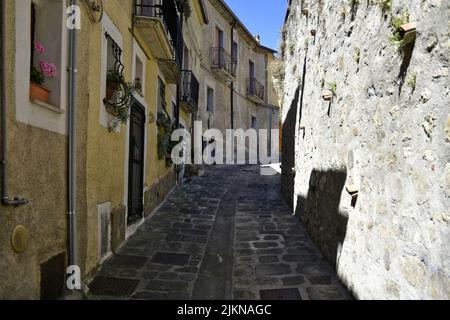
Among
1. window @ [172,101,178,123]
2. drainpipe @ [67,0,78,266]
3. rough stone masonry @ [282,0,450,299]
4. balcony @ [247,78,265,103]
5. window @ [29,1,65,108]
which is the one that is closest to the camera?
rough stone masonry @ [282,0,450,299]

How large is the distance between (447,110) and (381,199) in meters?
1.18

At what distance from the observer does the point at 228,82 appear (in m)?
20.3

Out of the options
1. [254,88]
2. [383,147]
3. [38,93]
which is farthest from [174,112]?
[254,88]

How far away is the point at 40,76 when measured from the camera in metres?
3.37

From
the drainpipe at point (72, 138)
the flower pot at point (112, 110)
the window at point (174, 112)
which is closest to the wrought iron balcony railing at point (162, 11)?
the flower pot at point (112, 110)

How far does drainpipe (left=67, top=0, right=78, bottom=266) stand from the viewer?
371 cm

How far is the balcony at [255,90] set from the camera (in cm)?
2314

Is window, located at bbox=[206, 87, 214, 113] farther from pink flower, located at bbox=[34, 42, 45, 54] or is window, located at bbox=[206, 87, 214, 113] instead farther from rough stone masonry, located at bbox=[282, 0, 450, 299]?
pink flower, located at bbox=[34, 42, 45, 54]

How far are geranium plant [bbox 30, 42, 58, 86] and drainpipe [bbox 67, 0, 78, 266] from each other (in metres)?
0.20

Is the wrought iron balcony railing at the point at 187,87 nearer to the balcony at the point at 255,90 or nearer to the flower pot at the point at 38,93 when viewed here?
the flower pot at the point at 38,93

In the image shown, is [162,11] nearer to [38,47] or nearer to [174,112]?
[38,47]

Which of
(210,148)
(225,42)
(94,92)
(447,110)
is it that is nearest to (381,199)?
(447,110)

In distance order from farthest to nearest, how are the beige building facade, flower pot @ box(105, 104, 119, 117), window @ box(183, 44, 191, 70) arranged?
window @ box(183, 44, 191, 70), flower pot @ box(105, 104, 119, 117), the beige building facade

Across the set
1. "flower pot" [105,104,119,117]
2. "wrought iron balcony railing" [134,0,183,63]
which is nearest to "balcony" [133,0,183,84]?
"wrought iron balcony railing" [134,0,183,63]
